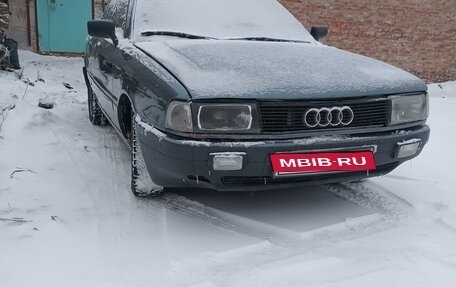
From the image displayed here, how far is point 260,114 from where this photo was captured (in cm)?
251

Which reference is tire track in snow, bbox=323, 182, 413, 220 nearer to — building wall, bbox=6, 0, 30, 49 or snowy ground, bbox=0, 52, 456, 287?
snowy ground, bbox=0, 52, 456, 287

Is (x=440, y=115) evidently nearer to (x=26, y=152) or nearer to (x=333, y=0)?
(x=333, y=0)

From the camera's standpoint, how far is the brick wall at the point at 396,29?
31.3ft

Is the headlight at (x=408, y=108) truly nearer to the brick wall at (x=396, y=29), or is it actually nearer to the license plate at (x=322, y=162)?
the license plate at (x=322, y=162)

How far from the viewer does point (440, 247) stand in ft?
8.62

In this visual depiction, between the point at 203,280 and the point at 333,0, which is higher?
the point at 333,0

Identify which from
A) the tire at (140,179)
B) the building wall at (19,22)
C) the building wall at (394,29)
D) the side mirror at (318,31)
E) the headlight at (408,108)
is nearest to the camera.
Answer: the headlight at (408,108)

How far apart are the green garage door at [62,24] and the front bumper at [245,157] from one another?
23.4ft

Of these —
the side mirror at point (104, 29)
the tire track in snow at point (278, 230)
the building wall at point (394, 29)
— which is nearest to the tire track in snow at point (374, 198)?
the tire track in snow at point (278, 230)

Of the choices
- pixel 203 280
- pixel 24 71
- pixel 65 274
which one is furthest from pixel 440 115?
pixel 24 71

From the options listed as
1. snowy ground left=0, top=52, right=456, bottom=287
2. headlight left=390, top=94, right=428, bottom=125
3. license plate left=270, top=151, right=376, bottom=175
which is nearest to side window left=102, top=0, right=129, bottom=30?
snowy ground left=0, top=52, right=456, bottom=287

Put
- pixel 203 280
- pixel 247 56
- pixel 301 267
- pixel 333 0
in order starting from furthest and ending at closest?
pixel 333 0, pixel 247 56, pixel 301 267, pixel 203 280

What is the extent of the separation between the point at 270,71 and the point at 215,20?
1270 millimetres

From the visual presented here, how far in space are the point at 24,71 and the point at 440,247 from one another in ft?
21.7
